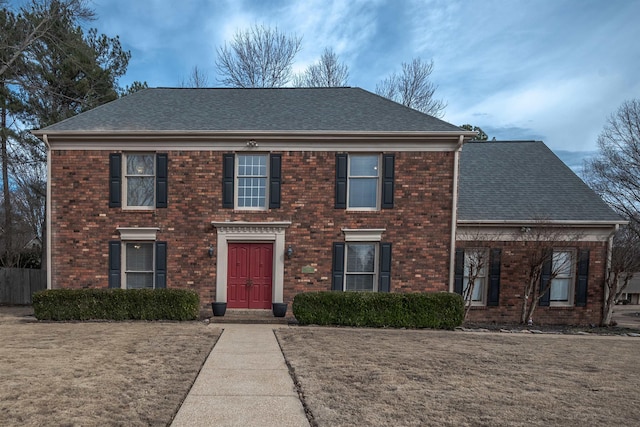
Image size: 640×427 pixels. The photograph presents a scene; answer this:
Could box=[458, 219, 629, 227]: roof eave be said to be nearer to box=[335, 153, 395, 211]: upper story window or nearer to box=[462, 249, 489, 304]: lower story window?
box=[462, 249, 489, 304]: lower story window

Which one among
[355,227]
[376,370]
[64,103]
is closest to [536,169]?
[355,227]

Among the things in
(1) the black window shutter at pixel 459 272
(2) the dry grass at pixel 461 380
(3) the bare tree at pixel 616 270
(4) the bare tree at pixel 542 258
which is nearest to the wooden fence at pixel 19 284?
(2) the dry grass at pixel 461 380

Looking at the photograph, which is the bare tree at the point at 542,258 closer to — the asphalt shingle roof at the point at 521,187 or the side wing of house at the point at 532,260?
the side wing of house at the point at 532,260

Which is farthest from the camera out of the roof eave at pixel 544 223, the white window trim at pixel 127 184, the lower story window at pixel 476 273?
the roof eave at pixel 544 223

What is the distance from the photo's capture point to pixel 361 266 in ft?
35.6

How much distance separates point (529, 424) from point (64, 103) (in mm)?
22059

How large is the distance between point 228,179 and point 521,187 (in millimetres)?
10423

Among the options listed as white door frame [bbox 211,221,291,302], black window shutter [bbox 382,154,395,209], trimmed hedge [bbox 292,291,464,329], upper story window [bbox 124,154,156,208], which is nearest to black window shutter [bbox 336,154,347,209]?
black window shutter [bbox 382,154,395,209]

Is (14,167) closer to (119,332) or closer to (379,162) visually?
(119,332)

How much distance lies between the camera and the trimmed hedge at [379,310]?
932 cm

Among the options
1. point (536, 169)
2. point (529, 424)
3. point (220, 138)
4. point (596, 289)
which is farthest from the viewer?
point (536, 169)

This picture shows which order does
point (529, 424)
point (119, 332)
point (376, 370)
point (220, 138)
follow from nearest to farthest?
point (529, 424) < point (376, 370) < point (119, 332) < point (220, 138)

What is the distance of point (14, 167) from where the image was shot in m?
17.6

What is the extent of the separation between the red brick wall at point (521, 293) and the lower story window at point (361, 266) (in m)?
3.02
